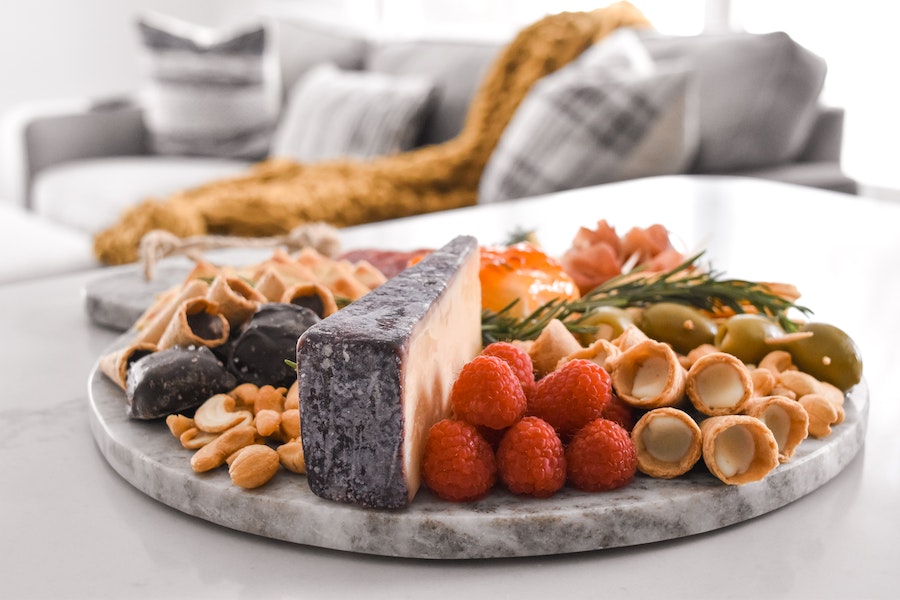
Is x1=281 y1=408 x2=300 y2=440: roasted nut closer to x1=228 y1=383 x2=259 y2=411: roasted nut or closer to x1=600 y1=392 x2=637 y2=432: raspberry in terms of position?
x1=228 y1=383 x2=259 y2=411: roasted nut

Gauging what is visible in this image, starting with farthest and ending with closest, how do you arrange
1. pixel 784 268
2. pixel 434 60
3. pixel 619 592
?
pixel 434 60, pixel 784 268, pixel 619 592

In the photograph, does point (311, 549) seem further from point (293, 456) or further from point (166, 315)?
point (166, 315)

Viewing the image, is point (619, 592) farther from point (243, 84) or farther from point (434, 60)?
point (243, 84)

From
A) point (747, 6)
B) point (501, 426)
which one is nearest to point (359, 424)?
point (501, 426)

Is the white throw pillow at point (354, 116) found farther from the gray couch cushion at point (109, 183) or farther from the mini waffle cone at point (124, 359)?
the mini waffle cone at point (124, 359)

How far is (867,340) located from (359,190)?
6.24 feet

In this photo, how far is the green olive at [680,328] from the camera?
2.54 feet

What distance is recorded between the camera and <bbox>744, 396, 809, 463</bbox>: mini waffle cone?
23.8 inches

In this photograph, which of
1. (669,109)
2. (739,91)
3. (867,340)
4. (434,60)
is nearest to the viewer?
(867,340)

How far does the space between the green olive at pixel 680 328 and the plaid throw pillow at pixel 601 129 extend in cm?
172

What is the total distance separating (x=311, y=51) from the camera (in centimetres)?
428

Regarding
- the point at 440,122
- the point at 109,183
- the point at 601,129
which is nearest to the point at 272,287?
the point at 601,129

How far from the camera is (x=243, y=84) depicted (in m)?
3.89

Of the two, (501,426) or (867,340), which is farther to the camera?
(867,340)
